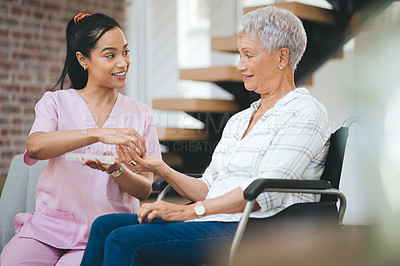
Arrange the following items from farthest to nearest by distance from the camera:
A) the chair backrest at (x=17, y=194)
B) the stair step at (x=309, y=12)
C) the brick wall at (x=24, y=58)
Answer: the brick wall at (x=24, y=58)
the stair step at (x=309, y=12)
the chair backrest at (x=17, y=194)

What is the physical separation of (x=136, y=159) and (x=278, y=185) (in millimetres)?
534

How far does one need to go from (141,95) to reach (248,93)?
3.28ft

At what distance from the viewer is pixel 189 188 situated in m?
1.82

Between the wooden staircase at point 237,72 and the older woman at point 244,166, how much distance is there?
5.14 feet

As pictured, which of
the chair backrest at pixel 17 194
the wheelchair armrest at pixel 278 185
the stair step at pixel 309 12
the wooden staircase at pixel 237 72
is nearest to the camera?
the wheelchair armrest at pixel 278 185

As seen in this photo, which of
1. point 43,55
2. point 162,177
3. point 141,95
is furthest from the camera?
point 43,55

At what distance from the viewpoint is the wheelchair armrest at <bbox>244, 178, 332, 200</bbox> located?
135cm

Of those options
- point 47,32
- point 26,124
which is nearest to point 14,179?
point 26,124

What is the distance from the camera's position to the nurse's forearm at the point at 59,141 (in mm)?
1683

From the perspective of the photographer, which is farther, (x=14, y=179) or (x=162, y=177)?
(x=14, y=179)

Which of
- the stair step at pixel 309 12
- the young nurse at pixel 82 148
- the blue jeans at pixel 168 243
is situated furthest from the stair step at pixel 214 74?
the blue jeans at pixel 168 243

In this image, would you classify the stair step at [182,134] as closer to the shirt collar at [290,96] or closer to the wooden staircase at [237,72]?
the wooden staircase at [237,72]

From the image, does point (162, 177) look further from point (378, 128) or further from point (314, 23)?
point (378, 128)

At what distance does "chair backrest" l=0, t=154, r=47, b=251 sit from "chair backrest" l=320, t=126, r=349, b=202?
1.12m
